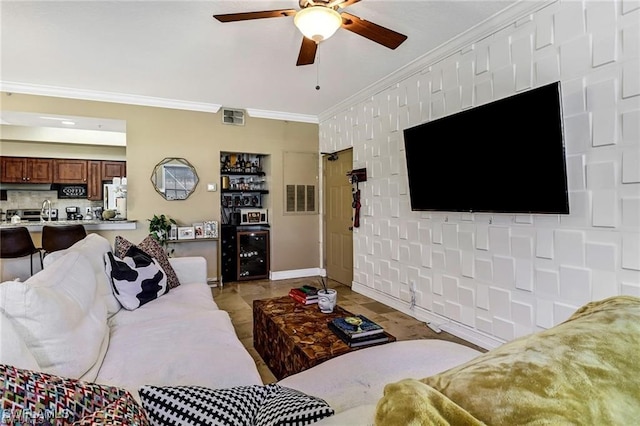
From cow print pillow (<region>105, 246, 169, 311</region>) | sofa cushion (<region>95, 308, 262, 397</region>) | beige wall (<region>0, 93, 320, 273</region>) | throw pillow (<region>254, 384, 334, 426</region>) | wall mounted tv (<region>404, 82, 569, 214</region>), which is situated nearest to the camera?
throw pillow (<region>254, 384, 334, 426</region>)

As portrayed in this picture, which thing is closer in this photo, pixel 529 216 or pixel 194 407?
pixel 194 407

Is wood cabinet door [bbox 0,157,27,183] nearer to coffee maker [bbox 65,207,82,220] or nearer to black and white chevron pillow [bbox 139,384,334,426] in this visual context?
coffee maker [bbox 65,207,82,220]

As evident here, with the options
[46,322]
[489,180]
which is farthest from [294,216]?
[46,322]

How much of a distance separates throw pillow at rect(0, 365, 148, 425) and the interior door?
14.1 feet

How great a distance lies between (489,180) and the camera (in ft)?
8.47

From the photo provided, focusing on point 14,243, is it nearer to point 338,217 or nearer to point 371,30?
point 338,217

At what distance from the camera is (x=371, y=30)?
2.29 meters

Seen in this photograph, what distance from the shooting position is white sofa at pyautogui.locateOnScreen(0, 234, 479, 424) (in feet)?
3.78

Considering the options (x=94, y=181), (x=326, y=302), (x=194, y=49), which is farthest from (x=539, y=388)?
(x=94, y=181)

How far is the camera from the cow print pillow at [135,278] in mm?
2283

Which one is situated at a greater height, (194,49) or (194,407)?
(194,49)

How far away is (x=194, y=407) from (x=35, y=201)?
839 cm

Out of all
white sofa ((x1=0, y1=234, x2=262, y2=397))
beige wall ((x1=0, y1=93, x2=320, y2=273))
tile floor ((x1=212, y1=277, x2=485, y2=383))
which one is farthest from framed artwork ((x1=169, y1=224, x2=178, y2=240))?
white sofa ((x1=0, y1=234, x2=262, y2=397))

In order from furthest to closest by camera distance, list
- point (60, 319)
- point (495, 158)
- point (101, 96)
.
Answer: point (101, 96) → point (495, 158) → point (60, 319)
